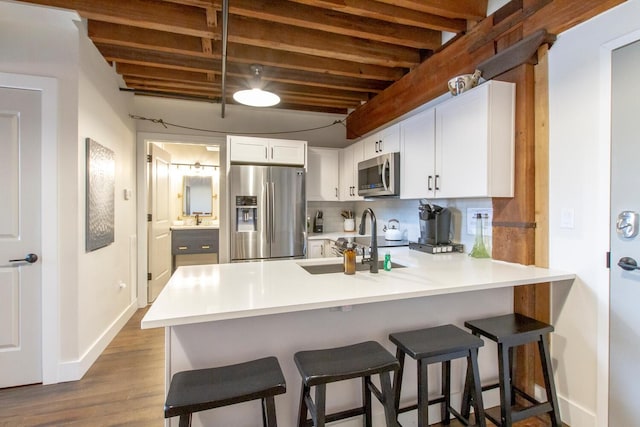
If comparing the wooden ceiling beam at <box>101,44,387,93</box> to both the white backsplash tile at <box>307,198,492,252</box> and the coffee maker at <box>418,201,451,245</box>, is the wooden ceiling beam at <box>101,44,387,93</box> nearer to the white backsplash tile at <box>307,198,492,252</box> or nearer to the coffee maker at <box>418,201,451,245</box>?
the white backsplash tile at <box>307,198,492,252</box>

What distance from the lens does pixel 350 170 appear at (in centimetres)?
401

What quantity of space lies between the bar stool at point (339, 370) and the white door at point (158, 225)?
10.9ft

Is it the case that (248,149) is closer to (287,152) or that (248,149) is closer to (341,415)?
(287,152)

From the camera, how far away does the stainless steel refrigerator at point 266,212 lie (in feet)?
11.4

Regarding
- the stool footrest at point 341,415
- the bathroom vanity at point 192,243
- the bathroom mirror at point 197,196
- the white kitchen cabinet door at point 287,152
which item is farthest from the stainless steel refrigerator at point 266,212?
the bathroom mirror at point 197,196

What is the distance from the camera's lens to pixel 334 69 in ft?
9.67

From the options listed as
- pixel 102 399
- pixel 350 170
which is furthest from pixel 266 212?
pixel 102 399

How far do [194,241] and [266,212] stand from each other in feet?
7.31

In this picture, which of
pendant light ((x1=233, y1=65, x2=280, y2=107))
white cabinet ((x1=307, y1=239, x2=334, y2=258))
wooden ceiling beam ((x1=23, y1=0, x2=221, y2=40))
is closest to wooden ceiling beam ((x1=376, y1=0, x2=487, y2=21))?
pendant light ((x1=233, y1=65, x2=280, y2=107))

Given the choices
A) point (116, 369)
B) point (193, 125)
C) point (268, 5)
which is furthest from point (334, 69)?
point (116, 369)

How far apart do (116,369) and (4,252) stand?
1.18 m

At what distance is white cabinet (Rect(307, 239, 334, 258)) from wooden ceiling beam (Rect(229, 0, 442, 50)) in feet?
7.57

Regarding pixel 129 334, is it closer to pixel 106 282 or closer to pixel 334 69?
pixel 106 282

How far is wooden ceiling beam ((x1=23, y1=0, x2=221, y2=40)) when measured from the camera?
2086 millimetres
